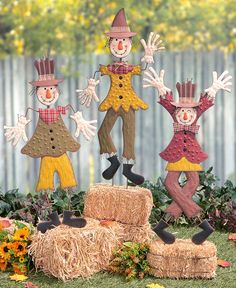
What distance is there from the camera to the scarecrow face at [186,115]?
5500 mm

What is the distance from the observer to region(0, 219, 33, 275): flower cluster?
5203mm

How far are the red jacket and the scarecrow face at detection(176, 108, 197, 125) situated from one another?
0.13 feet

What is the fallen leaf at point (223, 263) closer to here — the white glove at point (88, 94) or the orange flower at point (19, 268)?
the orange flower at point (19, 268)

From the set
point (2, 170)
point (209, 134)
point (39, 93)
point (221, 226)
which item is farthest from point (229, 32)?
point (39, 93)

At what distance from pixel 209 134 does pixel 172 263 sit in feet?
15.0

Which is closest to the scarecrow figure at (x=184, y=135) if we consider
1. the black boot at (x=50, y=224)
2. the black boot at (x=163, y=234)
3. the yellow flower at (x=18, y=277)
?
the black boot at (x=163, y=234)

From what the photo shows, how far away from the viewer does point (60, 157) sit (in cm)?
554

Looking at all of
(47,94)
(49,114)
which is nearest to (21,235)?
(49,114)

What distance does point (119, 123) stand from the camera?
898 cm

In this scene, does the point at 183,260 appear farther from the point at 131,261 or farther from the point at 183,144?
the point at 183,144

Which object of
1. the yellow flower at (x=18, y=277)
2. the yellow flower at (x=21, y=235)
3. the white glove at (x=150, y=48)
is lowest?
the yellow flower at (x=18, y=277)

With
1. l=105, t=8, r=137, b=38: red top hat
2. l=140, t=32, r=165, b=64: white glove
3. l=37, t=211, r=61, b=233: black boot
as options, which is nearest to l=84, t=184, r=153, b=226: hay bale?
l=37, t=211, r=61, b=233: black boot

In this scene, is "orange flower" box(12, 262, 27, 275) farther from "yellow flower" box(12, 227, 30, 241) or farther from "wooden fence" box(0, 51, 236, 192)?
"wooden fence" box(0, 51, 236, 192)

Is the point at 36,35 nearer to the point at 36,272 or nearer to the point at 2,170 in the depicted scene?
the point at 2,170
